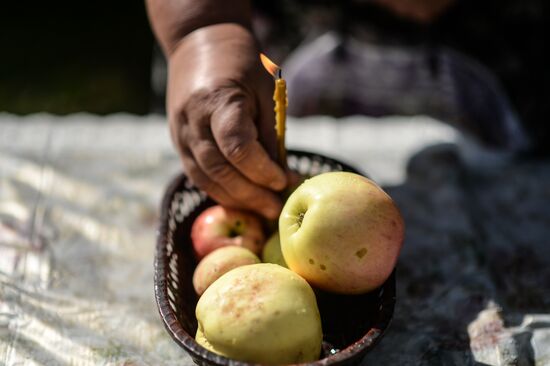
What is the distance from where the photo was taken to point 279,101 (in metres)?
0.87

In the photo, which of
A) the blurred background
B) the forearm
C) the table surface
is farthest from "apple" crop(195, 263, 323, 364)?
the blurred background

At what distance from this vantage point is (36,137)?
1.40m

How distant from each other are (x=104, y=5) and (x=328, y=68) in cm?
167

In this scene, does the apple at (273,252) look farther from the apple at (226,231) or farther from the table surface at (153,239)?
the table surface at (153,239)

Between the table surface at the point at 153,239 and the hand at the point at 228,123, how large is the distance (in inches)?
8.8

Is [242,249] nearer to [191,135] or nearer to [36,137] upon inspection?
[191,135]

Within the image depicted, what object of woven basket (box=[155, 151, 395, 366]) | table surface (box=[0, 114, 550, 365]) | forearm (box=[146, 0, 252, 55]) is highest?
forearm (box=[146, 0, 252, 55])

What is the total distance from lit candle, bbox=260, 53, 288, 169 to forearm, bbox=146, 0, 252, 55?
23 cm

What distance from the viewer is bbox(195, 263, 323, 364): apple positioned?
0.73 metres

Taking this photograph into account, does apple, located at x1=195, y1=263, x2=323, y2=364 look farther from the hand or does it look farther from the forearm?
the forearm

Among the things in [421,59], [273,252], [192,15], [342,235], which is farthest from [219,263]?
[421,59]

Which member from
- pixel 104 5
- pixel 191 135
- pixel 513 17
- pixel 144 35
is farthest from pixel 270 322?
pixel 104 5

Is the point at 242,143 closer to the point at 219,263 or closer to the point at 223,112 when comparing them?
the point at 223,112

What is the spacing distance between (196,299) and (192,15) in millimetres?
464
